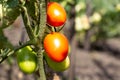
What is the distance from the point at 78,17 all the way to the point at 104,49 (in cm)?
233

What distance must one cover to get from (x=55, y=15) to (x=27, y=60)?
171 mm

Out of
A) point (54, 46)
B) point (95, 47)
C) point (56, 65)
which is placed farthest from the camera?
point (95, 47)

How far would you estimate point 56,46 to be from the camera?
94 cm

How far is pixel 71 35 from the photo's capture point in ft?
8.11

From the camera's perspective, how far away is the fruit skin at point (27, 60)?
3.50ft

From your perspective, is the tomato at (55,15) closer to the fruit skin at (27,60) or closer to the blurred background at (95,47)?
the fruit skin at (27,60)

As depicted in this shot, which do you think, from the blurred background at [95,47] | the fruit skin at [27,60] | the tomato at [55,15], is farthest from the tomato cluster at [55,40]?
the blurred background at [95,47]

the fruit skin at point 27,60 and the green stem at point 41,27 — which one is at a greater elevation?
the green stem at point 41,27

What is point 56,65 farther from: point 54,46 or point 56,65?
point 54,46

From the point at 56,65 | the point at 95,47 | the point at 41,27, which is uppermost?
the point at 41,27

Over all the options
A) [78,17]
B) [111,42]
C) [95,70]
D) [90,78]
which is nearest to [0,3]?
[78,17]

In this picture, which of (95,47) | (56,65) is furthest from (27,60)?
(95,47)

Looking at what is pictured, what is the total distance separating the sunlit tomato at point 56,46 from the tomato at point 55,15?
3 cm

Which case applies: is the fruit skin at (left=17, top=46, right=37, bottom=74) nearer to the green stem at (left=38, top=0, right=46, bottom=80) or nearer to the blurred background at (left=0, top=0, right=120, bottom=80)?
the green stem at (left=38, top=0, right=46, bottom=80)
